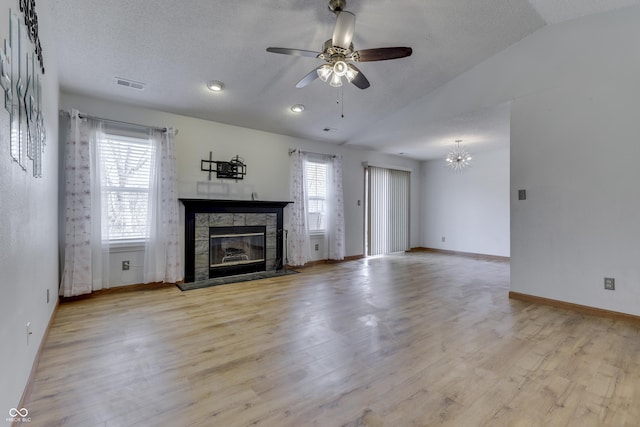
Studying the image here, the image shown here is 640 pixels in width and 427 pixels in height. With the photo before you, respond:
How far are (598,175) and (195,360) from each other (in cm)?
461

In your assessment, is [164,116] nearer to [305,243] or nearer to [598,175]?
[305,243]

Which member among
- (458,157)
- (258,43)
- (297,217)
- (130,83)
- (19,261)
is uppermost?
(258,43)

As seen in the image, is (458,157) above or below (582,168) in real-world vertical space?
above

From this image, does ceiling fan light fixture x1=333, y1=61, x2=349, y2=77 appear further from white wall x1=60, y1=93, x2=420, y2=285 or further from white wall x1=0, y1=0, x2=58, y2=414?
white wall x1=60, y1=93, x2=420, y2=285

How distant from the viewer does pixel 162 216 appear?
433 centimetres

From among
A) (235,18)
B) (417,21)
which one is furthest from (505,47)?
(235,18)

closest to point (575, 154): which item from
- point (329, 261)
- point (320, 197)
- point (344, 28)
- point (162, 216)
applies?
point (344, 28)

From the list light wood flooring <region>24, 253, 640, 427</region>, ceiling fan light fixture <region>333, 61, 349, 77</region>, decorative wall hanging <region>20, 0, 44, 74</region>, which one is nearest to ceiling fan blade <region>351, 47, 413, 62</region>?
ceiling fan light fixture <region>333, 61, 349, 77</region>

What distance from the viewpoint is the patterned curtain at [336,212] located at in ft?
20.8

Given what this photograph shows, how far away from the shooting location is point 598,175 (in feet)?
11.0

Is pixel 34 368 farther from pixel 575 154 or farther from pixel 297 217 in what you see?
pixel 575 154

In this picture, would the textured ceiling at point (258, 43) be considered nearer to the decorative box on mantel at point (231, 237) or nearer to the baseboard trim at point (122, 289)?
the decorative box on mantel at point (231, 237)

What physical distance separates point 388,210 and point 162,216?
5.40 m

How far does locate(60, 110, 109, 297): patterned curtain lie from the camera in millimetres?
3645
